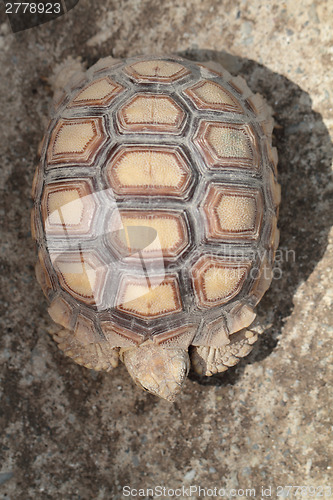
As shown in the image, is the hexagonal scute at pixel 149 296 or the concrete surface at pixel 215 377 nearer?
the hexagonal scute at pixel 149 296

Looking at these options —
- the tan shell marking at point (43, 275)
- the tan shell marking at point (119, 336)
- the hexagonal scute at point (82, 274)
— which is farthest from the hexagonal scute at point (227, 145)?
the tan shell marking at point (43, 275)

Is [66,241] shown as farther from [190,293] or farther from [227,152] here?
[227,152]

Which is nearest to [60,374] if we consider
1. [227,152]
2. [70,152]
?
[70,152]

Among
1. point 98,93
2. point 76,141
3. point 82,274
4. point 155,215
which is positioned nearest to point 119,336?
point 82,274

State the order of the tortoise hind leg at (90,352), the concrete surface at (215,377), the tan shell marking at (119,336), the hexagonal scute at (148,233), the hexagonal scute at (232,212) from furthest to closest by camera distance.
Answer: the concrete surface at (215,377)
the tortoise hind leg at (90,352)
the tan shell marking at (119,336)
the hexagonal scute at (232,212)
the hexagonal scute at (148,233)

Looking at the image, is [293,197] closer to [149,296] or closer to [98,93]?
[149,296]

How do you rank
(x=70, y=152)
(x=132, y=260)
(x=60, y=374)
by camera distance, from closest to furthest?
(x=132, y=260) → (x=70, y=152) → (x=60, y=374)

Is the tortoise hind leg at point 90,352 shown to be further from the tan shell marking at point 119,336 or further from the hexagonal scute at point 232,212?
the hexagonal scute at point 232,212

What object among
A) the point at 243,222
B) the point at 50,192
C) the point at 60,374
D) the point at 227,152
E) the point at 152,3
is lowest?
the point at 60,374
